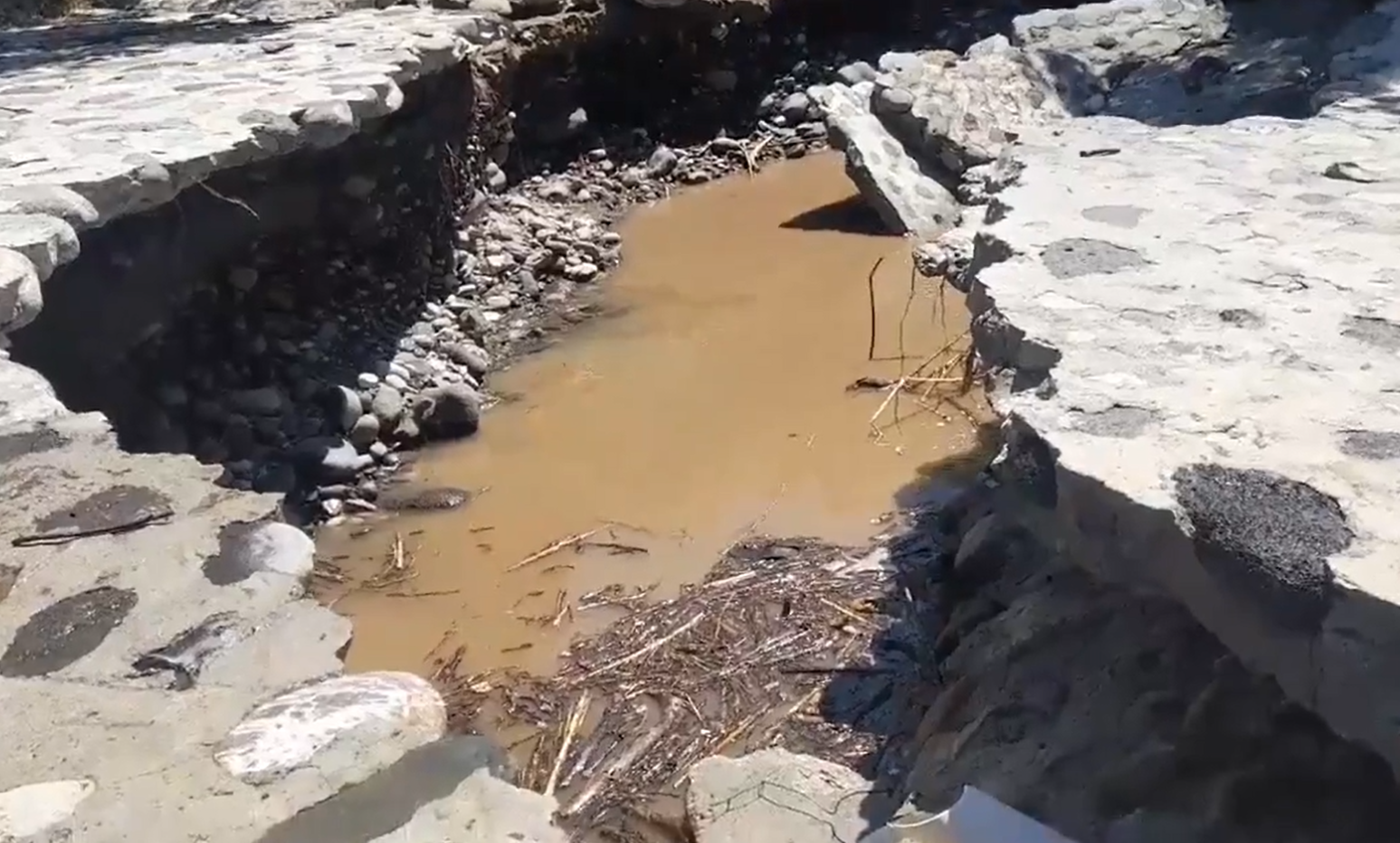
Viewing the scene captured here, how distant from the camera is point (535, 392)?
207 inches

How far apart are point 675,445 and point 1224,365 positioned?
257cm

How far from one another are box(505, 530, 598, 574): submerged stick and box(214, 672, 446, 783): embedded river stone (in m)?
2.06

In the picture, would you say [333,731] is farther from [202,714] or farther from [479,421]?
[479,421]

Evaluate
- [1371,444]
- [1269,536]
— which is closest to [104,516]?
[1269,536]

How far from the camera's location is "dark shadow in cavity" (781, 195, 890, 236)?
6.70 metres

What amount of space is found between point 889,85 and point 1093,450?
5.08m

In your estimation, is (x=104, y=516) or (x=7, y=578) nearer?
(x=7, y=578)

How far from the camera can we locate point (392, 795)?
1.83 meters

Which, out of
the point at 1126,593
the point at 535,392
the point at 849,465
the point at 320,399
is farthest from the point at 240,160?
the point at 1126,593

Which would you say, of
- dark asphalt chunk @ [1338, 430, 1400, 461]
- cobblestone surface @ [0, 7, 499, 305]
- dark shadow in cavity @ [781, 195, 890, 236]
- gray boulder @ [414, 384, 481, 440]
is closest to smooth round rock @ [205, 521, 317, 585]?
cobblestone surface @ [0, 7, 499, 305]

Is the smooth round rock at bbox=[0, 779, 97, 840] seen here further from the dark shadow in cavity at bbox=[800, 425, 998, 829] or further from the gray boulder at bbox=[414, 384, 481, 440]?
the gray boulder at bbox=[414, 384, 481, 440]

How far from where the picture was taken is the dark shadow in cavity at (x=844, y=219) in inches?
264

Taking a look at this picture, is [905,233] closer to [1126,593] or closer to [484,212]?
[484,212]

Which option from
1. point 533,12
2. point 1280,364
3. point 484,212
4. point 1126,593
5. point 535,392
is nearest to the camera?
point 1280,364
